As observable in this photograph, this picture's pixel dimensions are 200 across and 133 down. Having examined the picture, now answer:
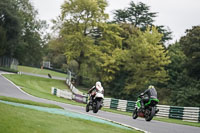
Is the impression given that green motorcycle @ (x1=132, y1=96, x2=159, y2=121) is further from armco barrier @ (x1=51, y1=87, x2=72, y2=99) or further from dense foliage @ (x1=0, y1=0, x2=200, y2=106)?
armco barrier @ (x1=51, y1=87, x2=72, y2=99)

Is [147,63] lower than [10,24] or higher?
lower

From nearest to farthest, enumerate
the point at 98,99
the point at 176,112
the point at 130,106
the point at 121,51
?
the point at 98,99 < the point at 176,112 < the point at 130,106 < the point at 121,51

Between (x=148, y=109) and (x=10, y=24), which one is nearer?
(x=148, y=109)

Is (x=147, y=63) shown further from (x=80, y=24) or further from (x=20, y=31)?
(x=20, y=31)

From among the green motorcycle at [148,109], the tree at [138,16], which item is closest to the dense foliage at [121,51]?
the tree at [138,16]

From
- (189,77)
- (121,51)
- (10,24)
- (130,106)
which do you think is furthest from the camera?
(10,24)

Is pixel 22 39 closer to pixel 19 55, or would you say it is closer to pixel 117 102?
pixel 19 55

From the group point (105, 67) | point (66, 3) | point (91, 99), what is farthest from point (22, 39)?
point (91, 99)

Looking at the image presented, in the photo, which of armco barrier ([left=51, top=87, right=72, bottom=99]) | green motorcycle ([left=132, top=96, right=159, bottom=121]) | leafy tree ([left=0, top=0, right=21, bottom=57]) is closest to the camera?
green motorcycle ([left=132, top=96, right=159, bottom=121])

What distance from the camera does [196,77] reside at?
4344 cm

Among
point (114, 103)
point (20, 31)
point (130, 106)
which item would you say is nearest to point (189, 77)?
point (114, 103)

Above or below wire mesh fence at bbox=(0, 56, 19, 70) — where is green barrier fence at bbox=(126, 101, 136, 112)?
below

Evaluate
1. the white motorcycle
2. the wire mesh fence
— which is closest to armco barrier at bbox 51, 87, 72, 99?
the white motorcycle

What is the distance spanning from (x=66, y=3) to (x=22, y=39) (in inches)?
929
